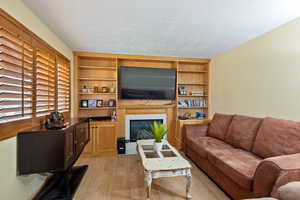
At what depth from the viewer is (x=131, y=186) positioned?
204cm

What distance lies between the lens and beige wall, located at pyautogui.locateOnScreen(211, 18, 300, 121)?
1.93 m

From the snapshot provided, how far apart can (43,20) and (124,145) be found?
265cm

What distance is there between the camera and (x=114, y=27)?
2096 mm

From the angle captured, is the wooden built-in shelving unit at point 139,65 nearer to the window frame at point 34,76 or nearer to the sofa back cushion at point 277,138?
the window frame at point 34,76

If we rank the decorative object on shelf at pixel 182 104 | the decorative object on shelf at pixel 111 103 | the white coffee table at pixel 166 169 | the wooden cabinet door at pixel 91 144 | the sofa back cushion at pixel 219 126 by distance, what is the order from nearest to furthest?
1. the white coffee table at pixel 166 169
2. the sofa back cushion at pixel 219 126
3. the wooden cabinet door at pixel 91 144
4. the decorative object on shelf at pixel 111 103
5. the decorative object on shelf at pixel 182 104

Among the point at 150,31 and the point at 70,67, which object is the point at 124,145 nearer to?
the point at 70,67

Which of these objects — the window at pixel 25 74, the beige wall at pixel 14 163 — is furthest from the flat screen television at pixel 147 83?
A: the beige wall at pixel 14 163

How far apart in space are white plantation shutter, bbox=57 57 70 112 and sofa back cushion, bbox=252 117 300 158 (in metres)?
3.19

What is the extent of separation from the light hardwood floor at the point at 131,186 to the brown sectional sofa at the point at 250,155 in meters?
0.19

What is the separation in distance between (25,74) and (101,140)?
1977mm

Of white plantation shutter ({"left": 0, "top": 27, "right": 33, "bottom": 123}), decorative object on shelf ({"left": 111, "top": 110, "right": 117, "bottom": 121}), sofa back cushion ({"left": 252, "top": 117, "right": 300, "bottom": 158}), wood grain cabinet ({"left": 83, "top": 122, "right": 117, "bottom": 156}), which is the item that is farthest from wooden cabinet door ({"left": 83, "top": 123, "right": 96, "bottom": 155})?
sofa back cushion ({"left": 252, "top": 117, "right": 300, "bottom": 158})

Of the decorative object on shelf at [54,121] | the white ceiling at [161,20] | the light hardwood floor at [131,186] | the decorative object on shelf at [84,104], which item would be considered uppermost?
the white ceiling at [161,20]

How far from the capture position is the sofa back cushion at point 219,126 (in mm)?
2768

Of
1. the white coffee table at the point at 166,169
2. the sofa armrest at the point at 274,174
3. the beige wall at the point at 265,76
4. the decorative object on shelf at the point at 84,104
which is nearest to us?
the sofa armrest at the point at 274,174
